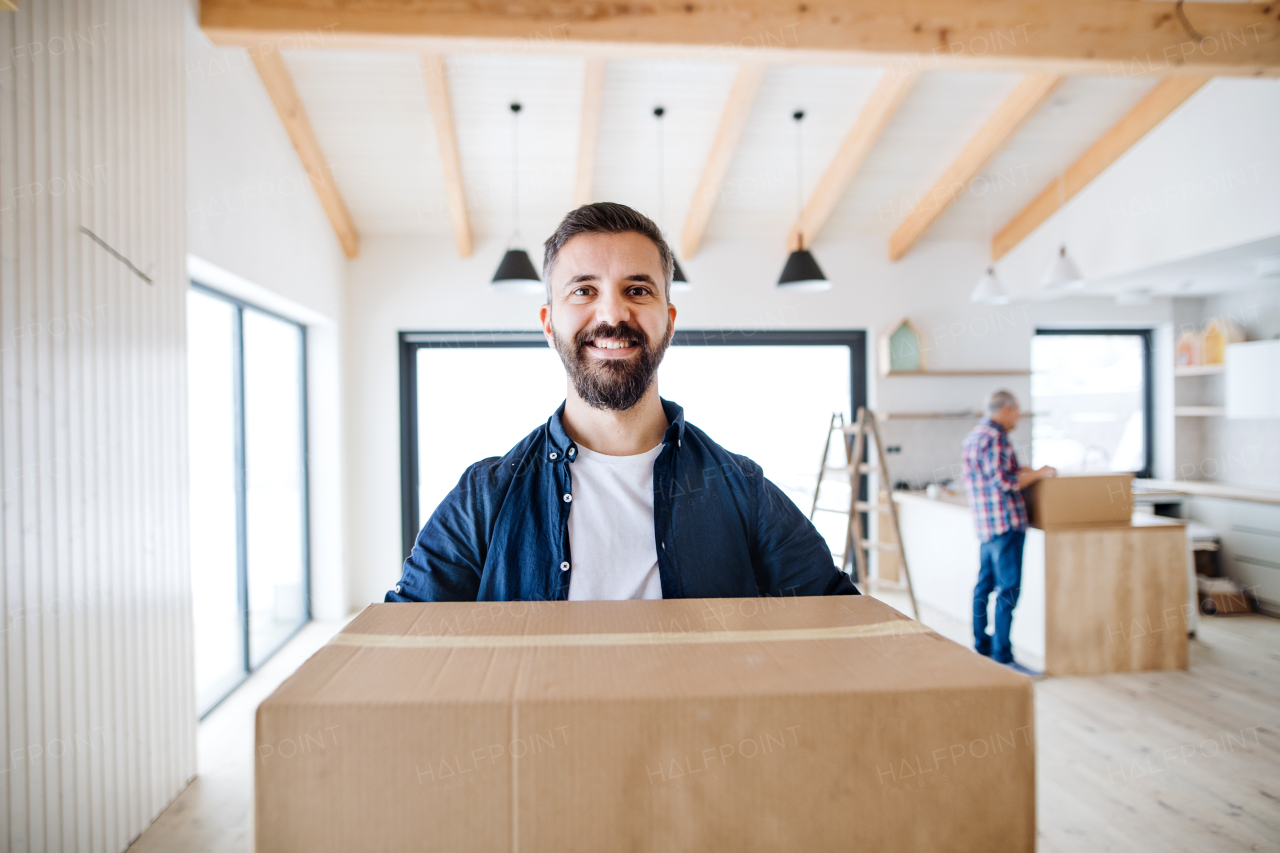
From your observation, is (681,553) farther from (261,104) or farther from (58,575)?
(261,104)

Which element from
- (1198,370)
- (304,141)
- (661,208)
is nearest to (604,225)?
(304,141)

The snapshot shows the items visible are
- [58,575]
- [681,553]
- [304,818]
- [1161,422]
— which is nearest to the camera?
[304,818]

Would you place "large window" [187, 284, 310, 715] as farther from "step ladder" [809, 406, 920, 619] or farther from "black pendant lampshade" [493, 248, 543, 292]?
"step ladder" [809, 406, 920, 619]

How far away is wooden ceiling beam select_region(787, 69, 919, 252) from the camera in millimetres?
3738

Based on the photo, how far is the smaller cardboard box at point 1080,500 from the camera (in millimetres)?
3566

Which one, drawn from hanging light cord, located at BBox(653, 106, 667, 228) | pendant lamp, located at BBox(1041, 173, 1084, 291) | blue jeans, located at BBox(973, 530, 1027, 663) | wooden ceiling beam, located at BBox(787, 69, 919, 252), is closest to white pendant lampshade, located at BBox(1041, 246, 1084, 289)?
pendant lamp, located at BBox(1041, 173, 1084, 291)

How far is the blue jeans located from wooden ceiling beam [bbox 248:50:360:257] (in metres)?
4.17

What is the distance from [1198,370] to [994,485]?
2.81m

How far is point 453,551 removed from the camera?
1.12m

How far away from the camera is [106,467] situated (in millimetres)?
2094

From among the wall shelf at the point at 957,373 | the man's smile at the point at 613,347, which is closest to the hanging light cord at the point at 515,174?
the wall shelf at the point at 957,373

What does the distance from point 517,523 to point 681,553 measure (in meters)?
0.26

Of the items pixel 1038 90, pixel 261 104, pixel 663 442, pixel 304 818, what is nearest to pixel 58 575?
pixel 663 442

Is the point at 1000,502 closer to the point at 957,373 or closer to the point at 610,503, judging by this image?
the point at 957,373
